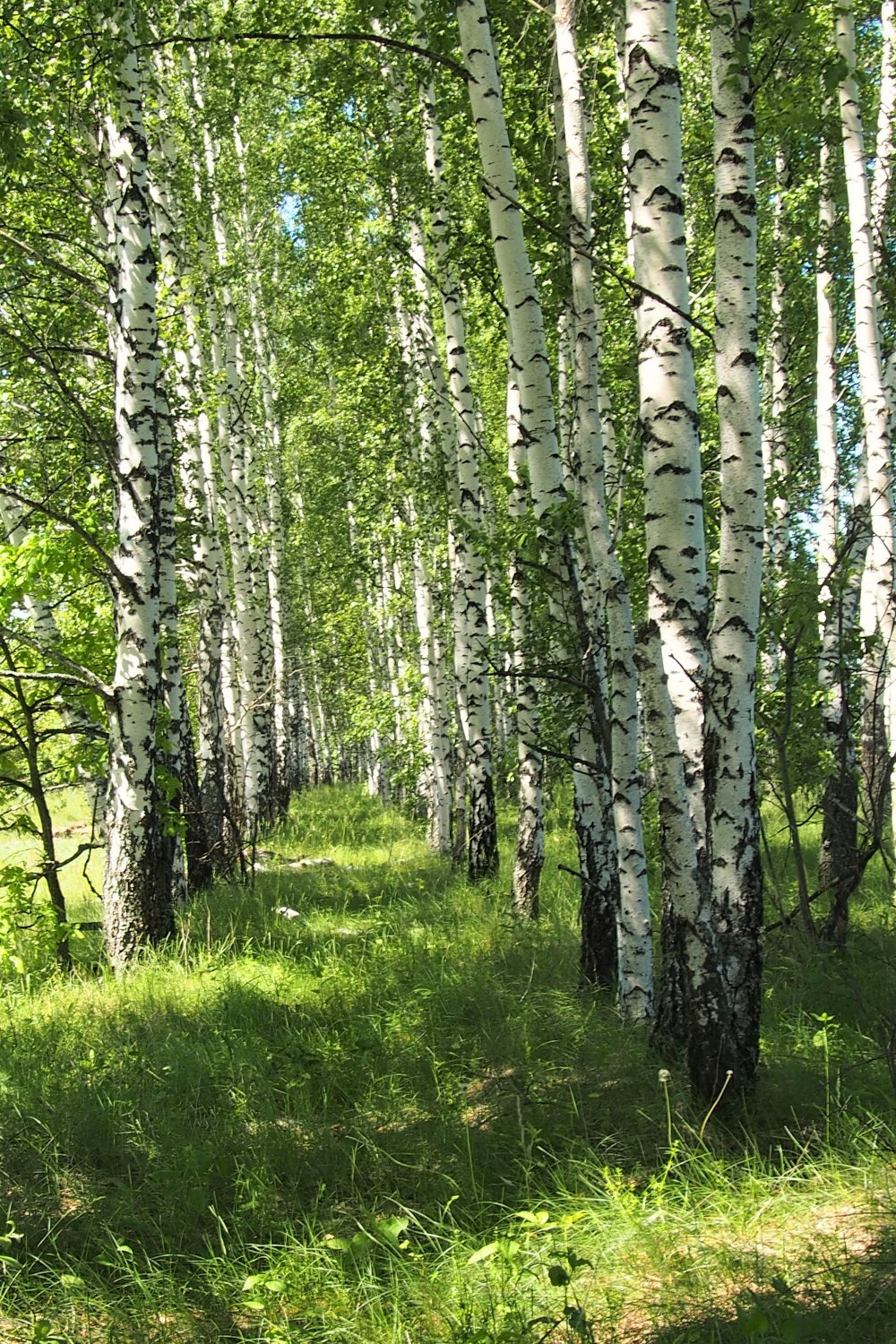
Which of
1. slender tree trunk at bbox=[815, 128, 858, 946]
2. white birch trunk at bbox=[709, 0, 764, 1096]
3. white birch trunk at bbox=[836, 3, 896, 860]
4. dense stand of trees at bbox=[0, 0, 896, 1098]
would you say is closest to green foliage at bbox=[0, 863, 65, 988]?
dense stand of trees at bbox=[0, 0, 896, 1098]

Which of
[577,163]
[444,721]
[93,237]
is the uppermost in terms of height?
[93,237]

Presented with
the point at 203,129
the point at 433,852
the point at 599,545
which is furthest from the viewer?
the point at 203,129

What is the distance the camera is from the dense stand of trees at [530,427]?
441cm

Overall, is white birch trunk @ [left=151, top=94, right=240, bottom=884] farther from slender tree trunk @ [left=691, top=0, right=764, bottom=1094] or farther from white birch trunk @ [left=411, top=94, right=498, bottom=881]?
slender tree trunk @ [left=691, top=0, right=764, bottom=1094]

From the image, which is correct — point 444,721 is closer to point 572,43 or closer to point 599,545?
point 599,545

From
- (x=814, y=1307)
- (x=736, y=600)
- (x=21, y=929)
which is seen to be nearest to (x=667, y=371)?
(x=736, y=600)

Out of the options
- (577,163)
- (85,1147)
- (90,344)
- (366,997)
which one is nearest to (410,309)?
(90,344)

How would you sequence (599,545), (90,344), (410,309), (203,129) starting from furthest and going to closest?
1. (203,129)
2. (410,309)
3. (90,344)
4. (599,545)

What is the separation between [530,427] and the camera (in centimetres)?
614

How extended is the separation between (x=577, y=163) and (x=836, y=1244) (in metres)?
5.61

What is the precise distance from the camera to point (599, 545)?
584 cm

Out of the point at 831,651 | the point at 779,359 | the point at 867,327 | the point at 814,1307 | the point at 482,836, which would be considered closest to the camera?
the point at 814,1307

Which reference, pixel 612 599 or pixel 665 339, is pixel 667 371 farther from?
pixel 612 599

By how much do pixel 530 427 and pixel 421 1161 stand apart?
4.01 meters
